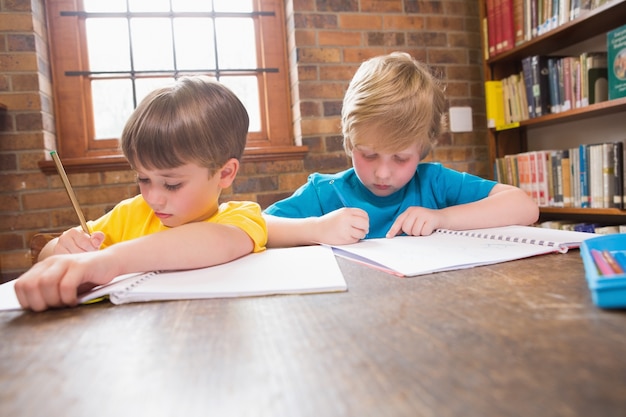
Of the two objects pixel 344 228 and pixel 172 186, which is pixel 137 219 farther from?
pixel 344 228

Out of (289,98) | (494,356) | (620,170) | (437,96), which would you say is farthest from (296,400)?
(289,98)

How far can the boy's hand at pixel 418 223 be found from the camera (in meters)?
0.94

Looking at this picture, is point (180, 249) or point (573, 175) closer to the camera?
point (180, 249)

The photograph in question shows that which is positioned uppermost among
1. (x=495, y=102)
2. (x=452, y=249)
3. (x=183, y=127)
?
(x=495, y=102)

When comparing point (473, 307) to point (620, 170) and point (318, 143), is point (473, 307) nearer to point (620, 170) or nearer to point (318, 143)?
point (620, 170)

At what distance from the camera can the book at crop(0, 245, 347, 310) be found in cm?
50

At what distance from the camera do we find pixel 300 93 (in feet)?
7.67

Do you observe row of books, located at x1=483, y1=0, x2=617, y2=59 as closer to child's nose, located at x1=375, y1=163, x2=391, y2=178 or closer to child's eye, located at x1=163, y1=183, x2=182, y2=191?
child's nose, located at x1=375, y1=163, x2=391, y2=178

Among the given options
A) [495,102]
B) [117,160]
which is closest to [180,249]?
[117,160]

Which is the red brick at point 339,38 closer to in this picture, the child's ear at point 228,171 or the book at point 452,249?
the child's ear at point 228,171

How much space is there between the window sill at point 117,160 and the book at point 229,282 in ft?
5.43

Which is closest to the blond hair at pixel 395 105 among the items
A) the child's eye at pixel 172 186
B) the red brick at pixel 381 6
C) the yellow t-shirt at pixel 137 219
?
the yellow t-shirt at pixel 137 219

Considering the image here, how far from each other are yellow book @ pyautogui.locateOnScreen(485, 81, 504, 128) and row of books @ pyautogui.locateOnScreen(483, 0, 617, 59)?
0.52 feet

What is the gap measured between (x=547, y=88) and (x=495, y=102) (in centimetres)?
31
